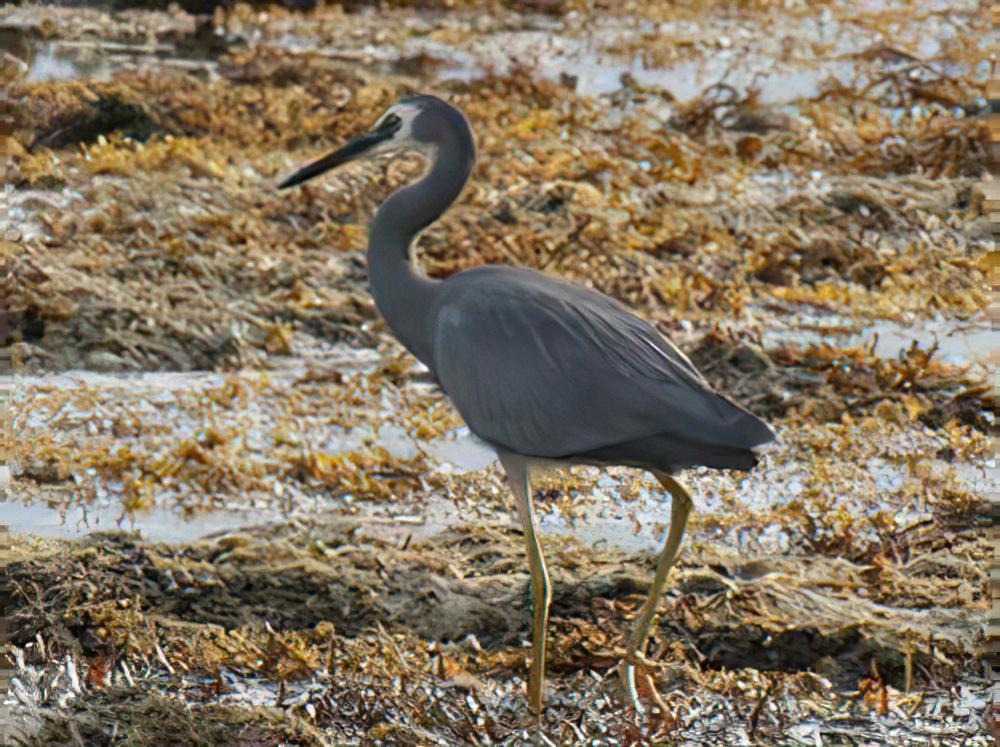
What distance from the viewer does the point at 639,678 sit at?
4156 millimetres

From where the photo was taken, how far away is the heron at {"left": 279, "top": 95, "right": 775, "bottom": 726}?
3875 millimetres

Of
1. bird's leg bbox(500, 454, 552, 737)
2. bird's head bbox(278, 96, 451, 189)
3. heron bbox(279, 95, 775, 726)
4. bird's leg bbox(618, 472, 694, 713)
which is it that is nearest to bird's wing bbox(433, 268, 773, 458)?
heron bbox(279, 95, 775, 726)

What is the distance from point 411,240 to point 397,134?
35cm

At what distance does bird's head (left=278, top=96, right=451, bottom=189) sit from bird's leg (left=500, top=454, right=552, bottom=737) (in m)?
1.07

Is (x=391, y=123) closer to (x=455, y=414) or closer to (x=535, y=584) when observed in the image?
(x=535, y=584)

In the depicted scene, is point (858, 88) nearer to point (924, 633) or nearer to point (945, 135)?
point (945, 135)

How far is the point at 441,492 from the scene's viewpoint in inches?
213

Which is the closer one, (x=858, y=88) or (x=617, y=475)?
(x=617, y=475)

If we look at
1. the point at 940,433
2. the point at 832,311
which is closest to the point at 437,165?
the point at 940,433

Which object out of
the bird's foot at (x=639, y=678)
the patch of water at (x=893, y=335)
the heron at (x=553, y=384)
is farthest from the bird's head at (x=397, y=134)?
the patch of water at (x=893, y=335)

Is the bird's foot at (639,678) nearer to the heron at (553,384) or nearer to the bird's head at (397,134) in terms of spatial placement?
the heron at (553,384)

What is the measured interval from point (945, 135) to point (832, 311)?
9.39 feet

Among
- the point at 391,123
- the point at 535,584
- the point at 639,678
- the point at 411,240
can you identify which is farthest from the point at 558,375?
the point at 391,123

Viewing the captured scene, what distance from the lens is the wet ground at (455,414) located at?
13.6 feet
